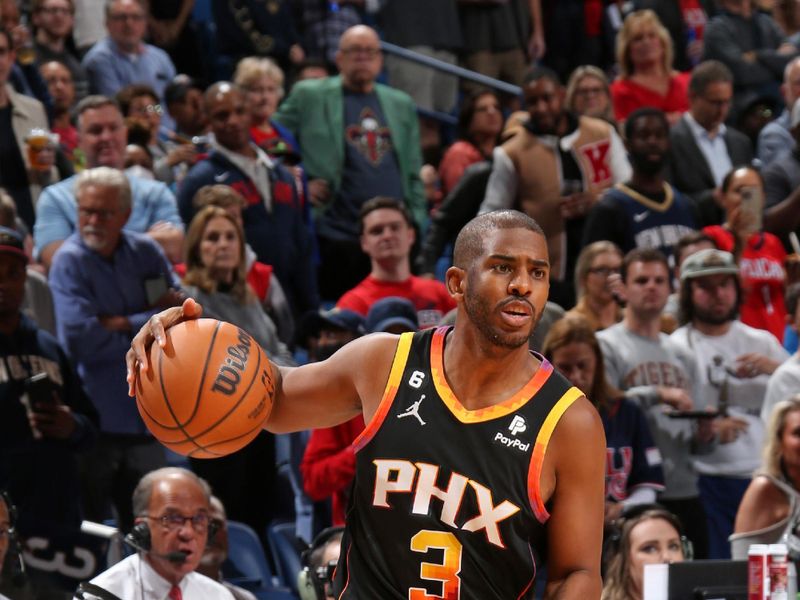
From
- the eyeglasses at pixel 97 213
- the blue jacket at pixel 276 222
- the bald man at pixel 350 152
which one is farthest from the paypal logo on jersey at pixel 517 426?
the bald man at pixel 350 152

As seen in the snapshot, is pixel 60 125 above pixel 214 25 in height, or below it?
below

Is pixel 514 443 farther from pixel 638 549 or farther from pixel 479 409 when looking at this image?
pixel 638 549

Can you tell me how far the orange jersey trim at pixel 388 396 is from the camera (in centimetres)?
381

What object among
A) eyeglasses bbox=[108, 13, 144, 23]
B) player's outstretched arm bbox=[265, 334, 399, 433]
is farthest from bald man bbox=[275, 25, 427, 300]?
player's outstretched arm bbox=[265, 334, 399, 433]

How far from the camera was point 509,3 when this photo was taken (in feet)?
41.7

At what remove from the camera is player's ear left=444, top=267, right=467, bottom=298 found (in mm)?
3785

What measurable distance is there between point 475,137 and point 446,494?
741cm

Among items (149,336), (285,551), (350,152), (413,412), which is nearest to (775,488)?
(285,551)

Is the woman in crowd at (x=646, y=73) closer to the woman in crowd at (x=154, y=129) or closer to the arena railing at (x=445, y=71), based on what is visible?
the arena railing at (x=445, y=71)

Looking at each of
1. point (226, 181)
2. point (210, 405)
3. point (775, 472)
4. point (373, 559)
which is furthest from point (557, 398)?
point (226, 181)

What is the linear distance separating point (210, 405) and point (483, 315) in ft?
2.36

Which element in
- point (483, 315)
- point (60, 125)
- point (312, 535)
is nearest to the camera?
point (483, 315)

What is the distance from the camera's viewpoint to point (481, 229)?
377 centimetres

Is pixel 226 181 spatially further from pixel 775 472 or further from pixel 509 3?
pixel 509 3
